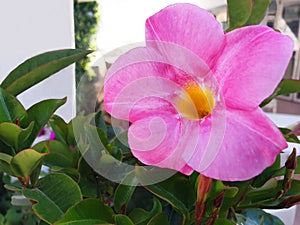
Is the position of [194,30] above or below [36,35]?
above

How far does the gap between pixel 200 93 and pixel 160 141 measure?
44mm

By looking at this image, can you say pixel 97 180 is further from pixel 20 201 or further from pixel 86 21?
pixel 86 21

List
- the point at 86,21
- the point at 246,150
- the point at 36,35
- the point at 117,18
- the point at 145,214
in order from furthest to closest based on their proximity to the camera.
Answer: the point at 86,21 < the point at 117,18 < the point at 36,35 < the point at 145,214 < the point at 246,150

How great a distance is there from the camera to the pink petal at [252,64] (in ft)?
0.74

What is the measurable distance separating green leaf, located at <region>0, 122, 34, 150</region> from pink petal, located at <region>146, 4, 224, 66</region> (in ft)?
0.43

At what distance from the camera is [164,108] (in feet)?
0.88

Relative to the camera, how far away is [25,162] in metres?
0.31

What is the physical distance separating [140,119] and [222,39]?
0.22 feet

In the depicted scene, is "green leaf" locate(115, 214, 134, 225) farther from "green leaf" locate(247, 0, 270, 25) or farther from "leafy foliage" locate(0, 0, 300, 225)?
"green leaf" locate(247, 0, 270, 25)

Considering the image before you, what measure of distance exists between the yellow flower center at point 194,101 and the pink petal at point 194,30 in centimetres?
2

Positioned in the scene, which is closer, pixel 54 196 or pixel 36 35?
pixel 54 196

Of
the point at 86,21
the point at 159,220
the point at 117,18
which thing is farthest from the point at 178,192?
the point at 86,21

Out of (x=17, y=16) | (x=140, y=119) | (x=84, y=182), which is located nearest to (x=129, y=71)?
Result: (x=140, y=119)

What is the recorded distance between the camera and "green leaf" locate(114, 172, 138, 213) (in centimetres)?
31
